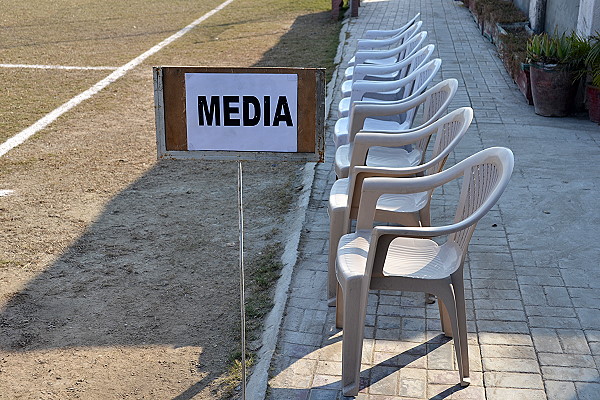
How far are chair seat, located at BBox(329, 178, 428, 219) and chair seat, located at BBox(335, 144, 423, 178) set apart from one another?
461 mm

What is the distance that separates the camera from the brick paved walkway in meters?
4.04

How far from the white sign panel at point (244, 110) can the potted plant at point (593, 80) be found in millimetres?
5358

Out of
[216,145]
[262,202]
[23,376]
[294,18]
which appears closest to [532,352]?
[216,145]

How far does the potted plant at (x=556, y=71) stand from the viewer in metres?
8.78

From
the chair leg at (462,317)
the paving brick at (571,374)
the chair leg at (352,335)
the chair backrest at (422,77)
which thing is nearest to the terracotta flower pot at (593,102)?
the chair backrest at (422,77)

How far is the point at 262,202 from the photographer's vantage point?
6.92 meters

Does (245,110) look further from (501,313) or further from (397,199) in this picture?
(501,313)

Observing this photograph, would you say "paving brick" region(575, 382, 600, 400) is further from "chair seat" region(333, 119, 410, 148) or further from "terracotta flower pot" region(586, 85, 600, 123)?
"terracotta flower pot" region(586, 85, 600, 123)

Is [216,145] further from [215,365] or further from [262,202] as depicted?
[262,202]

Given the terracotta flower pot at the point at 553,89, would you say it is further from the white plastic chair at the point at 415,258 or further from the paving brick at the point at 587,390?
the paving brick at the point at 587,390

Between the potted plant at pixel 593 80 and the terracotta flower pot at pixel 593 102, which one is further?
the terracotta flower pot at pixel 593 102

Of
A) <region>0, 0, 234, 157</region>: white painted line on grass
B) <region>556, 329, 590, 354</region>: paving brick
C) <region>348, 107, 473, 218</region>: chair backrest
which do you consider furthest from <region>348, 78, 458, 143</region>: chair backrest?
<region>0, 0, 234, 157</region>: white painted line on grass

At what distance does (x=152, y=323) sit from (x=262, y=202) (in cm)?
222

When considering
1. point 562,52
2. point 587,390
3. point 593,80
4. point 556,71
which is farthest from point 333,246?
point 562,52
